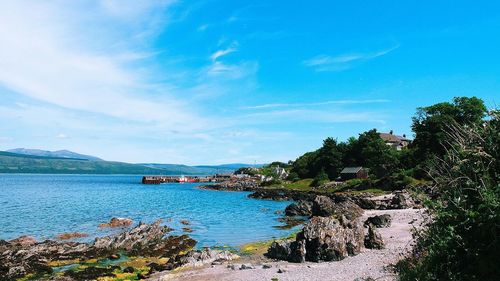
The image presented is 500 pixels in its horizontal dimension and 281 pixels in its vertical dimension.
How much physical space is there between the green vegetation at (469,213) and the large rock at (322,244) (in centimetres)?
1665

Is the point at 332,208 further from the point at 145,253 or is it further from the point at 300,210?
the point at 145,253

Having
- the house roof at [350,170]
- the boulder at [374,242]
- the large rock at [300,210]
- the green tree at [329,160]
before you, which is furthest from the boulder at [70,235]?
the green tree at [329,160]

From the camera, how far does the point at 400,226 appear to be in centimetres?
4409

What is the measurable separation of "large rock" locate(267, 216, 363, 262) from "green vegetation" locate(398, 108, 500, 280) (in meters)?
16.6

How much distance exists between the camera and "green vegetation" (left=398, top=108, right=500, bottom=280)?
38.9 feet

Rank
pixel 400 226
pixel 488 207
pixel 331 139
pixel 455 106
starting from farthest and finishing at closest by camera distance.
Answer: pixel 331 139 < pixel 455 106 < pixel 400 226 < pixel 488 207

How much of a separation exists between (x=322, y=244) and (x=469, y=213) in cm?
1930

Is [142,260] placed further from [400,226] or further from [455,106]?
A: [455,106]

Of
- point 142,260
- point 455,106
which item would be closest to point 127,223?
point 142,260

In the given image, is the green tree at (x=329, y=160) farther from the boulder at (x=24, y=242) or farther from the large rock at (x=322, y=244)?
the boulder at (x=24, y=242)

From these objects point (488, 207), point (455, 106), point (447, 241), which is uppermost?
point (455, 106)

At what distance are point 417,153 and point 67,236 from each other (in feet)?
295

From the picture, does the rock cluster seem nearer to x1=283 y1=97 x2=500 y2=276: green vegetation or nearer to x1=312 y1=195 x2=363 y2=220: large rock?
x1=312 y1=195 x2=363 y2=220: large rock

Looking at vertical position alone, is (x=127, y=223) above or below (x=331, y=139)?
below
